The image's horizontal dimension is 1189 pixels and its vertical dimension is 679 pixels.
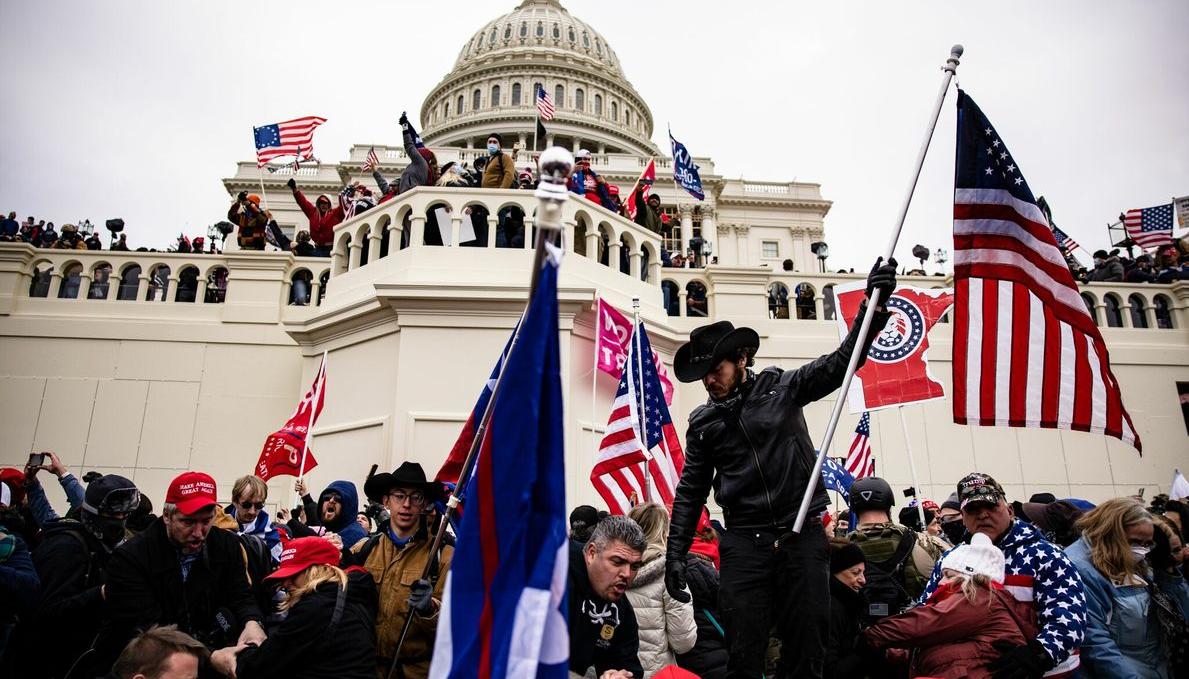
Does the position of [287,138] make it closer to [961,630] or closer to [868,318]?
[868,318]

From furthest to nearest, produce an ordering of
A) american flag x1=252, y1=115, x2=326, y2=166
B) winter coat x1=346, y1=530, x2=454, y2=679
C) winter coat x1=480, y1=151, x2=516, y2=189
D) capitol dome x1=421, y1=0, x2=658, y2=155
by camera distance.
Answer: capitol dome x1=421, y1=0, x2=658, y2=155
american flag x1=252, y1=115, x2=326, y2=166
winter coat x1=480, y1=151, x2=516, y2=189
winter coat x1=346, y1=530, x2=454, y2=679

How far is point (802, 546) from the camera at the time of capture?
3.90 m

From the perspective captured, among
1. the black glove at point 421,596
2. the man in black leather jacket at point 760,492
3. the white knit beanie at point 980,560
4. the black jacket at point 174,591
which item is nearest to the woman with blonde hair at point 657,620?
the man in black leather jacket at point 760,492

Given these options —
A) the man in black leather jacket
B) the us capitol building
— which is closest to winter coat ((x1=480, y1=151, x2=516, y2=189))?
the us capitol building

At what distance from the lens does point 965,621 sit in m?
3.75

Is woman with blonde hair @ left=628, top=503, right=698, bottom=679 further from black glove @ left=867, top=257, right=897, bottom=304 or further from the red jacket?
the red jacket

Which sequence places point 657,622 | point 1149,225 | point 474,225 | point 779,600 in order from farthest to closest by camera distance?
1. point 1149,225
2. point 474,225
3. point 657,622
4. point 779,600

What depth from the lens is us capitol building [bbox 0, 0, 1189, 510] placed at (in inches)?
407

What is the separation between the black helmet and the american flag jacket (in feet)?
3.49

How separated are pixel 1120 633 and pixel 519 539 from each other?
358 cm

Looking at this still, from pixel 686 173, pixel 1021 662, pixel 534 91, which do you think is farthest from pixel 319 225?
pixel 534 91

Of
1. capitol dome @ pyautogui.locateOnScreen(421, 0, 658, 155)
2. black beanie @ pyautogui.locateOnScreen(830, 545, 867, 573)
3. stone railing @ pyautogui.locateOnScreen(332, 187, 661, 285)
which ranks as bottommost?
black beanie @ pyautogui.locateOnScreen(830, 545, 867, 573)

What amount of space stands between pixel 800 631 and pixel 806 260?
2313 inches

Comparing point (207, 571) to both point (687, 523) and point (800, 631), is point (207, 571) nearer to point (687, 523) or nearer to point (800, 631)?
point (687, 523)
